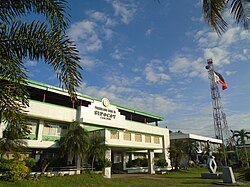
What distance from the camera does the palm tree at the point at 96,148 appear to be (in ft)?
74.4

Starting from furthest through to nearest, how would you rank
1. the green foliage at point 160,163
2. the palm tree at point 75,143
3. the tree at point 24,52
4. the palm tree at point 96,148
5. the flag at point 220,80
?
Result: 1. the flag at point 220,80
2. the green foliage at point 160,163
3. the palm tree at point 96,148
4. the palm tree at point 75,143
5. the tree at point 24,52

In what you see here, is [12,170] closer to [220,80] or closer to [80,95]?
[80,95]

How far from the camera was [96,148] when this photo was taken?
22.8m

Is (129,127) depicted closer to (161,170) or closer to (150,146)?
(150,146)

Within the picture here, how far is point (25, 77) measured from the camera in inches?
209

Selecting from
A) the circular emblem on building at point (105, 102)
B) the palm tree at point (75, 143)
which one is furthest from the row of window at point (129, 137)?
the palm tree at point (75, 143)

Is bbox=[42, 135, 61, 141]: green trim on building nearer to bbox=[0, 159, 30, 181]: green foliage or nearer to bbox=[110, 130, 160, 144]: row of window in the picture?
bbox=[0, 159, 30, 181]: green foliage

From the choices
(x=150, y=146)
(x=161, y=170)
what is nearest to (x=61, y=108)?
(x=150, y=146)

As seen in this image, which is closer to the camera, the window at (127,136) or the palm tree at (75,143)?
the palm tree at (75,143)

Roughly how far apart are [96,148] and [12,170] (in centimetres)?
822

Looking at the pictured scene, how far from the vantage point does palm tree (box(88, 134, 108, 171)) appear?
22.7 metres

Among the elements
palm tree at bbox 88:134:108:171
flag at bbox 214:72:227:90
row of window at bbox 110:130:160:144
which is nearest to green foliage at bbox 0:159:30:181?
palm tree at bbox 88:134:108:171

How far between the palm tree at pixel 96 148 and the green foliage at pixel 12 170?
675cm

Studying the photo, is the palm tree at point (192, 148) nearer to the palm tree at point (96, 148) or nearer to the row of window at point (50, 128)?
the palm tree at point (96, 148)
